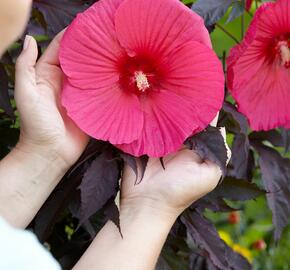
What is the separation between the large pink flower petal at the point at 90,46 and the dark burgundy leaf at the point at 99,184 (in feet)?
0.32

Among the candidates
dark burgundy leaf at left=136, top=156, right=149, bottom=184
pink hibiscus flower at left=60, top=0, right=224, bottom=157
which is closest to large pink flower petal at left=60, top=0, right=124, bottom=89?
pink hibiscus flower at left=60, top=0, right=224, bottom=157

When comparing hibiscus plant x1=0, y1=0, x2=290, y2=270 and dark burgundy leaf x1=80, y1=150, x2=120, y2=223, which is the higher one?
hibiscus plant x1=0, y1=0, x2=290, y2=270

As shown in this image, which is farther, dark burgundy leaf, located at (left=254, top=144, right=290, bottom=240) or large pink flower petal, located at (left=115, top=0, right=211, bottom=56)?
dark burgundy leaf, located at (left=254, top=144, right=290, bottom=240)

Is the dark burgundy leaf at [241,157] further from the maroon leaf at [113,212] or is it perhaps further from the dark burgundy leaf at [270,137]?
the maroon leaf at [113,212]

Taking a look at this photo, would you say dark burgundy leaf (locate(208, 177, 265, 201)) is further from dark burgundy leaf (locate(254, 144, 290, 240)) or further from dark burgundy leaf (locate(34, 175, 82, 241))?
dark burgundy leaf (locate(34, 175, 82, 241))

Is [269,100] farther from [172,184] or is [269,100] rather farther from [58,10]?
[58,10]

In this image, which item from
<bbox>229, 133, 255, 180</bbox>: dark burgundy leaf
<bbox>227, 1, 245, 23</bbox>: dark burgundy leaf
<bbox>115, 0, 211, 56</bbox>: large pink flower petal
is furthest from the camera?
<bbox>229, 133, 255, 180</bbox>: dark burgundy leaf

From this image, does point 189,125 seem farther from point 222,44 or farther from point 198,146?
point 222,44

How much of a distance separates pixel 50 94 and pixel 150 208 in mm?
203

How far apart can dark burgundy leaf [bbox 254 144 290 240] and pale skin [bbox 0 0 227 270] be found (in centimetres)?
18

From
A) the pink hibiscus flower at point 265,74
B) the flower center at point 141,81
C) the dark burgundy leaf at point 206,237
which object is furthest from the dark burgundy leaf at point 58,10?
the dark burgundy leaf at point 206,237

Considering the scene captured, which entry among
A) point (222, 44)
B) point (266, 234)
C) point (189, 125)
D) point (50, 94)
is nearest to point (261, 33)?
point (189, 125)

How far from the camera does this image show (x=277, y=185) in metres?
1.20

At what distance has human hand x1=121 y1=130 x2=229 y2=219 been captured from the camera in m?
1.01
